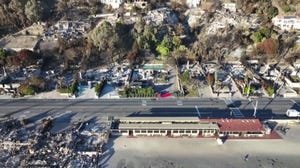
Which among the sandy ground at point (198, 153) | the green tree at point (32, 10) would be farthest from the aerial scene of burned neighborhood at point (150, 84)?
the green tree at point (32, 10)

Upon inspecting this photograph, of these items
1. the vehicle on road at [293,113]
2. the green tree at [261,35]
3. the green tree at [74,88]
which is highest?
the green tree at [261,35]

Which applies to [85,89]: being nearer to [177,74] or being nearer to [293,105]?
[177,74]

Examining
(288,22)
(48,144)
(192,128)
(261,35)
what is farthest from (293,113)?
(48,144)

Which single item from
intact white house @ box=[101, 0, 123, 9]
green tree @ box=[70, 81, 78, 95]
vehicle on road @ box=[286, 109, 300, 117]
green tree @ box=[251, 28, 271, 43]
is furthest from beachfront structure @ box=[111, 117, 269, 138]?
intact white house @ box=[101, 0, 123, 9]

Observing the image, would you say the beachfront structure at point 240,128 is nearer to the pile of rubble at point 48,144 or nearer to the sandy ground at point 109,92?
the pile of rubble at point 48,144

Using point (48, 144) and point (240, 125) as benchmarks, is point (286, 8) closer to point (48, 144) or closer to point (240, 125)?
point (240, 125)

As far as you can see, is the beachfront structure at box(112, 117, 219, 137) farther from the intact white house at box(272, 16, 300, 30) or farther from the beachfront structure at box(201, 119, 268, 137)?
the intact white house at box(272, 16, 300, 30)
